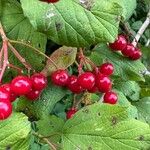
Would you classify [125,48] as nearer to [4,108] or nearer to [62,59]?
[62,59]

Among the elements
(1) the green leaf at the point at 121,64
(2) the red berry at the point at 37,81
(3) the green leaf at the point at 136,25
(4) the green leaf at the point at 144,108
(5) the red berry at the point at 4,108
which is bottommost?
(3) the green leaf at the point at 136,25

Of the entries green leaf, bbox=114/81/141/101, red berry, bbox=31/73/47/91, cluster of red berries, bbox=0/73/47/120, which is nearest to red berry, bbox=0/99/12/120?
cluster of red berries, bbox=0/73/47/120

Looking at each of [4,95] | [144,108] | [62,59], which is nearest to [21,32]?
[62,59]

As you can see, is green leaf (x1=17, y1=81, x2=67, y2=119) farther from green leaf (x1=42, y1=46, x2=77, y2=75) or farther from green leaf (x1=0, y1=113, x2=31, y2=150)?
green leaf (x1=0, y1=113, x2=31, y2=150)

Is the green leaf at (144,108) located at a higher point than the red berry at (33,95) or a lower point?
lower

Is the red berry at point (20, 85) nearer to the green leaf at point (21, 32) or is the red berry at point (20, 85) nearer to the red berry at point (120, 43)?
the green leaf at point (21, 32)

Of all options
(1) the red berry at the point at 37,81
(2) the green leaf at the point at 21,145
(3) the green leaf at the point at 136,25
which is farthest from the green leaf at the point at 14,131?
(3) the green leaf at the point at 136,25
